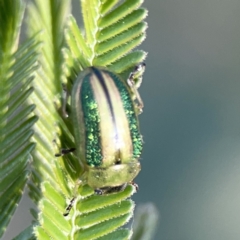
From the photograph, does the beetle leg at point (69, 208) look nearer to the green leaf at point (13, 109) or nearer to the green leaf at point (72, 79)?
the green leaf at point (72, 79)

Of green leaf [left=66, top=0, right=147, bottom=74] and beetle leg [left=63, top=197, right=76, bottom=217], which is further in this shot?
green leaf [left=66, top=0, right=147, bottom=74]

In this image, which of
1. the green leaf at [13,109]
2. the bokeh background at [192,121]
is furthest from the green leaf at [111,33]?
the bokeh background at [192,121]

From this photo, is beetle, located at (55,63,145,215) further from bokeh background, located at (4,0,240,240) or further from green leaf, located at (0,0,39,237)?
bokeh background, located at (4,0,240,240)

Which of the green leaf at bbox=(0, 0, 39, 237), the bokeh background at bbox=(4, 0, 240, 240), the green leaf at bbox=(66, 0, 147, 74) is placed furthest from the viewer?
the bokeh background at bbox=(4, 0, 240, 240)

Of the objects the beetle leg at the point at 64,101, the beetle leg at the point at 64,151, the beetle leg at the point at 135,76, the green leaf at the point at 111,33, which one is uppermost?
the green leaf at the point at 111,33

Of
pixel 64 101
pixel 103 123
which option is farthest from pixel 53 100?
pixel 103 123

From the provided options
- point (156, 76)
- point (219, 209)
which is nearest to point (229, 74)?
point (156, 76)

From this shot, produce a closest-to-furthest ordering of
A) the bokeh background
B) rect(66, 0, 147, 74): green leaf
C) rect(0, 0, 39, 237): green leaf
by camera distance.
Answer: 1. rect(0, 0, 39, 237): green leaf
2. rect(66, 0, 147, 74): green leaf
3. the bokeh background

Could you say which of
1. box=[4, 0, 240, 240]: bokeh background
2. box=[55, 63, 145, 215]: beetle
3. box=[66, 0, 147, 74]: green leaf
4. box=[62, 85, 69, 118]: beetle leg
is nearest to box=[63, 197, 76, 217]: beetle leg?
box=[55, 63, 145, 215]: beetle

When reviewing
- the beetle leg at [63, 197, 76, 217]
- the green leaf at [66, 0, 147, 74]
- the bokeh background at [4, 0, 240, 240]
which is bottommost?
the bokeh background at [4, 0, 240, 240]
